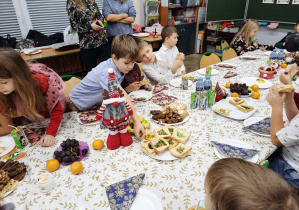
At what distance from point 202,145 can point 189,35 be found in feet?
17.8

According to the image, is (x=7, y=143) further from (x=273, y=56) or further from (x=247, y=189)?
(x=273, y=56)

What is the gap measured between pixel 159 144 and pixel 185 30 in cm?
532

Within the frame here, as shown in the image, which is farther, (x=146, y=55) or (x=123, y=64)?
(x=146, y=55)

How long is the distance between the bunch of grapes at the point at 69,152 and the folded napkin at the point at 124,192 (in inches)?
11.5

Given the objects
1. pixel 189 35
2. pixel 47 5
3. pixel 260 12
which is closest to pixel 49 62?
pixel 47 5

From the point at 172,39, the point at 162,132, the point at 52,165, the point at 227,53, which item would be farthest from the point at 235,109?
the point at 227,53

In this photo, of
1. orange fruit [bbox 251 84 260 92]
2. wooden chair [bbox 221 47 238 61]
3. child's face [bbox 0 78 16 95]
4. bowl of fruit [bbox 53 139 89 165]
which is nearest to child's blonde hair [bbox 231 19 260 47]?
wooden chair [bbox 221 47 238 61]

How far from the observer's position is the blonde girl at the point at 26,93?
46.4 inches

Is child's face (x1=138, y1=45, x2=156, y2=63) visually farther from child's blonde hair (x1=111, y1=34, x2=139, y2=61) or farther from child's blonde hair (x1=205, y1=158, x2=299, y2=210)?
child's blonde hair (x1=205, y1=158, x2=299, y2=210)

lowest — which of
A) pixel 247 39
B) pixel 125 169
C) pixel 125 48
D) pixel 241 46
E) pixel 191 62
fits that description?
pixel 191 62

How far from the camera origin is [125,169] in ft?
3.47

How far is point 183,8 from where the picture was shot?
588 cm

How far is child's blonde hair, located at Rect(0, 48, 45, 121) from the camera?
1.16m

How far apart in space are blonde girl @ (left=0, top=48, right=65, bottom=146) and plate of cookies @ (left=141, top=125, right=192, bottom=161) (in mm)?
610
